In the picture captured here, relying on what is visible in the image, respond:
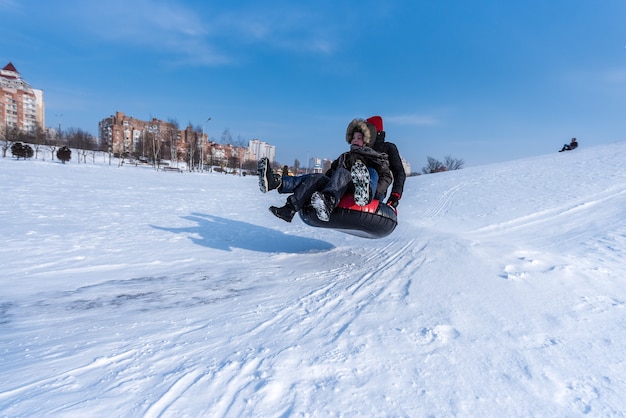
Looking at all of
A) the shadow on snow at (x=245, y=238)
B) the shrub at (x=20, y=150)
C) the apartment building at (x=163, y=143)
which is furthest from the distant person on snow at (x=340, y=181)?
the apartment building at (x=163, y=143)

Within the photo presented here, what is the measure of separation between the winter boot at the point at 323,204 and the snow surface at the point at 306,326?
0.51m

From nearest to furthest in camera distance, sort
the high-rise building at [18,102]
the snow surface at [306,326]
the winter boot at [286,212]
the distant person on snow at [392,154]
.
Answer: the snow surface at [306,326]
the winter boot at [286,212]
the distant person on snow at [392,154]
the high-rise building at [18,102]

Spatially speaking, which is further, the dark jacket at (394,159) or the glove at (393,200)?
the dark jacket at (394,159)

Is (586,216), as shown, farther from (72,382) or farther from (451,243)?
(72,382)

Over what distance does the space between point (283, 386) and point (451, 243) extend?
2973 millimetres

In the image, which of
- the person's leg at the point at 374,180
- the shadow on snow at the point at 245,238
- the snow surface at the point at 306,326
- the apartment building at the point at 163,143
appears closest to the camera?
the snow surface at the point at 306,326

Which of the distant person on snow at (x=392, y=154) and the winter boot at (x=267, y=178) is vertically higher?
the distant person on snow at (x=392, y=154)

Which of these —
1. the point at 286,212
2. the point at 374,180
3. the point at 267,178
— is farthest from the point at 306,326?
the point at 374,180

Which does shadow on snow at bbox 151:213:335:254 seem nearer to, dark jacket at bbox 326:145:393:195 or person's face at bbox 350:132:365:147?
dark jacket at bbox 326:145:393:195

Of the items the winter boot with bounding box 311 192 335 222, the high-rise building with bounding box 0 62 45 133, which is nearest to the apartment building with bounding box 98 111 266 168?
the high-rise building with bounding box 0 62 45 133

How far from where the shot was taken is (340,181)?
320 cm

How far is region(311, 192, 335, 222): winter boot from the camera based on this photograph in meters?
3.06

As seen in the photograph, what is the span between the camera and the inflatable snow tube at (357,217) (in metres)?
3.34

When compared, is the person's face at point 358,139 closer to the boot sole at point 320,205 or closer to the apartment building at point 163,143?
the boot sole at point 320,205
